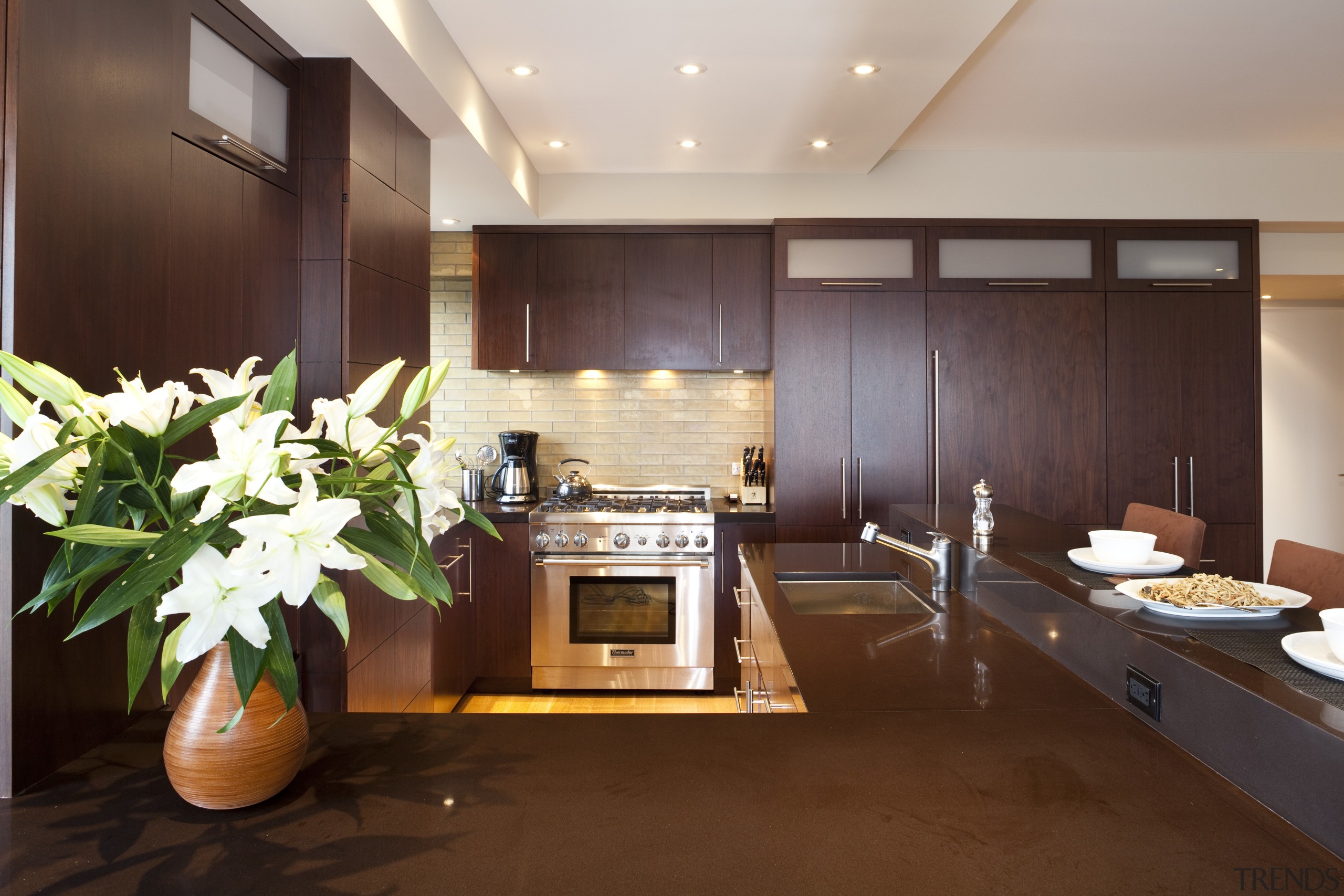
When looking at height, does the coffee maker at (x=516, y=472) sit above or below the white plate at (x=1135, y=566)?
above

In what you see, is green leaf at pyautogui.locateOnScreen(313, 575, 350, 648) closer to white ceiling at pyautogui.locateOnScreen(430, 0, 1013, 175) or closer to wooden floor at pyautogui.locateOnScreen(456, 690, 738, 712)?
white ceiling at pyautogui.locateOnScreen(430, 0, 1013, 175)

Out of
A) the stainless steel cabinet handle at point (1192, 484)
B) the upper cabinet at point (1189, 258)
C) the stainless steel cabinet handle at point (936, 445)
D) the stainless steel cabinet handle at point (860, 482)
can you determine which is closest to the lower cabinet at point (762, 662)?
the stainless steel cabinet handle at point (860, 482)

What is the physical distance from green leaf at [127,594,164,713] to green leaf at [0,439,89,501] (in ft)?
0.46

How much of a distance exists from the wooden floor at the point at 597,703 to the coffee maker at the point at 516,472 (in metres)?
0.98

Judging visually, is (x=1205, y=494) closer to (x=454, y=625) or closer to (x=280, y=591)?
(x=454, y=625)

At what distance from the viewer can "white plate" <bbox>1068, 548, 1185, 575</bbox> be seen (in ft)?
5.82

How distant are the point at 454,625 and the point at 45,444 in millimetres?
3071

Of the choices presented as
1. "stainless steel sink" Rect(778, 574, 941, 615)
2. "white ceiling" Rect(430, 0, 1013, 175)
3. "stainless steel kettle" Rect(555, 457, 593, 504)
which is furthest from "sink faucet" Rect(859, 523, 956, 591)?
"stainless steel kettle" Rect(555, 457, 593, 504)

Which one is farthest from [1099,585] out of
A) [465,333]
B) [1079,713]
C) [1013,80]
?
[465,333]

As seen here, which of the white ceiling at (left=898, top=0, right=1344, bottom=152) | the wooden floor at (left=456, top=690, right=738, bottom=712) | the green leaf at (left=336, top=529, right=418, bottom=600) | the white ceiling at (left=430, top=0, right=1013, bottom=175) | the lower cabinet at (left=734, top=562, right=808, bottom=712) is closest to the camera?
the green leaf at (left=336, top=529, right=418, bottom=600)

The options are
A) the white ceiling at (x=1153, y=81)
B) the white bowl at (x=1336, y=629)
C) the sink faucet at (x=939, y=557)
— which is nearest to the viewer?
the white bowl at (x=1336, y=629)

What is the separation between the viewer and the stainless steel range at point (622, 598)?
12.6 feet

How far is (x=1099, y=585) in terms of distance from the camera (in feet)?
5.60

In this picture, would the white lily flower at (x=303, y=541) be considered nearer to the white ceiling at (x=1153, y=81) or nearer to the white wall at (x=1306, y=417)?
the white ceiling at (x=1153, y=81)
